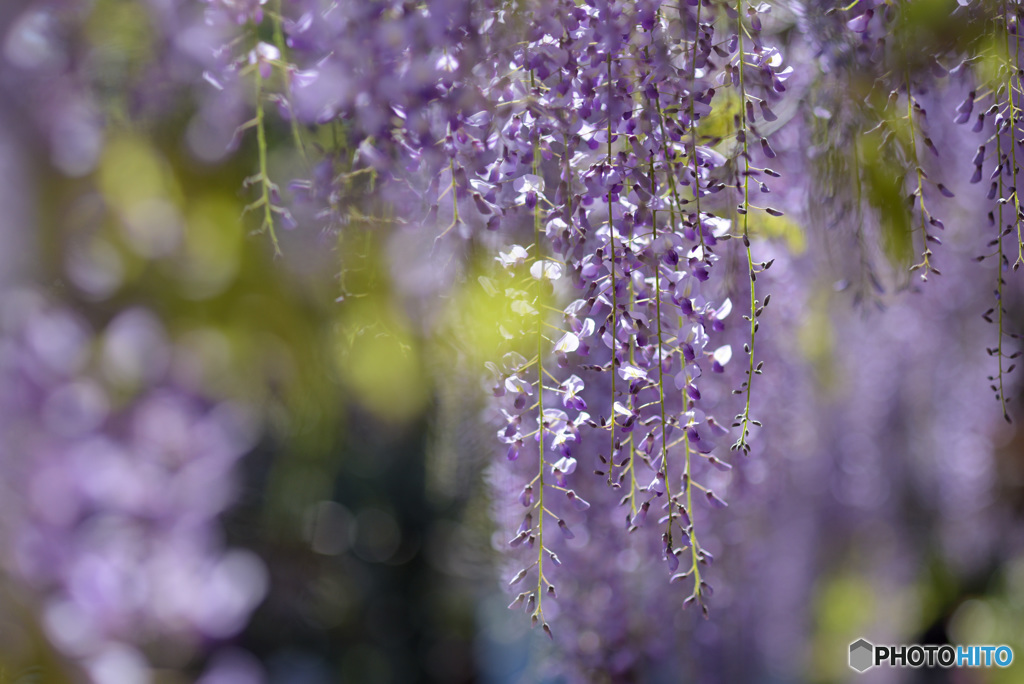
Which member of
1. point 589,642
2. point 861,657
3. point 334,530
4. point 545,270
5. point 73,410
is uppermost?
point 545,270

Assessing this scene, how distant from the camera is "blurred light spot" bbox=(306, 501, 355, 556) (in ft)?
5.37

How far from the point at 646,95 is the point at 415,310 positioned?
0.36 metres

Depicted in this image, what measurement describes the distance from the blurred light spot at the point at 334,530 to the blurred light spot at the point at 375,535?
4cm

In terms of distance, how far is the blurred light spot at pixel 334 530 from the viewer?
64.5 inches

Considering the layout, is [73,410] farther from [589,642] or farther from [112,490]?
[589,642]

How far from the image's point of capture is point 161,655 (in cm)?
52

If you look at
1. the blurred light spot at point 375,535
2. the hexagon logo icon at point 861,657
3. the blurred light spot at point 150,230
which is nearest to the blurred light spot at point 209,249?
the blurred light spot at point 150,230

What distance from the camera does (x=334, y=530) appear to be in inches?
69.5

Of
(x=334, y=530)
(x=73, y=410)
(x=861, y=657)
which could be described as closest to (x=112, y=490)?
(x=73, y=410)

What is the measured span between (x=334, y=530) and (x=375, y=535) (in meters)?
0.15

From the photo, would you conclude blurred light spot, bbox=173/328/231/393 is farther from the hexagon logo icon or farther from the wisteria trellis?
the hexagon logo icon

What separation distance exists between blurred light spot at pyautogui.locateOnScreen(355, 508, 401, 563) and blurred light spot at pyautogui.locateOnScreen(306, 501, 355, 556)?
4 centimetres

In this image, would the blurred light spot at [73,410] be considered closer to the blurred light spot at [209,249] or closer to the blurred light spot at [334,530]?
the blurred light spot at [209,249]

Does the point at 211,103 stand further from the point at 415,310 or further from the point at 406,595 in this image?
the point at 406,595
